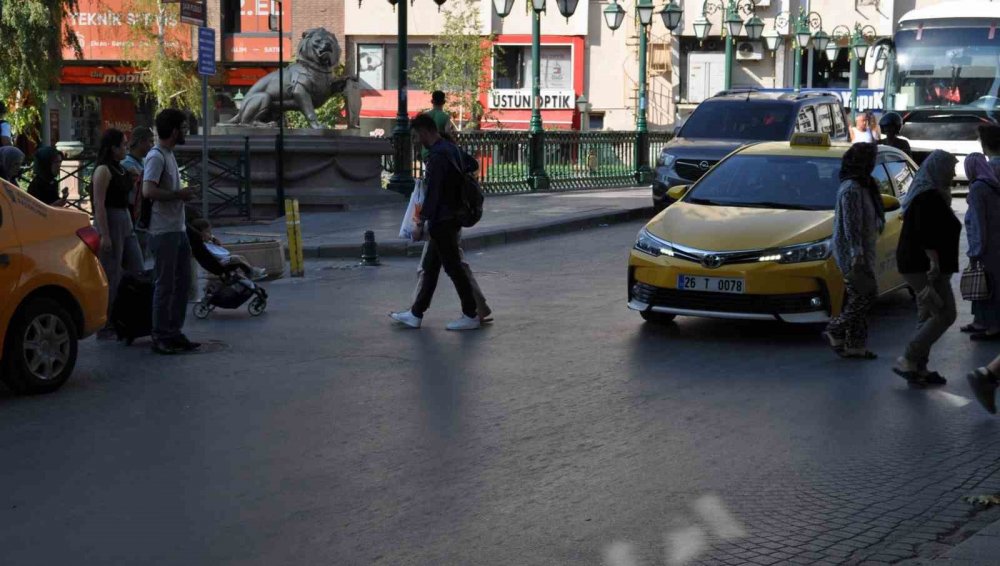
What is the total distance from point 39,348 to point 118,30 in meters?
47.5

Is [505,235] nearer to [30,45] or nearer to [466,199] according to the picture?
[466,199]

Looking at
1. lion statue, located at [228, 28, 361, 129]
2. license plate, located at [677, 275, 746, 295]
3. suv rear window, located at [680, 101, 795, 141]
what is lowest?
license plate, located at [677, 275, 746, 295]

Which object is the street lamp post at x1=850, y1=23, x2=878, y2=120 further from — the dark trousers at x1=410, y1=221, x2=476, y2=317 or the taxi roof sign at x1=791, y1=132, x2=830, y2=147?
the dark trousers at x1=410, y1=221, x2=476, y2=317

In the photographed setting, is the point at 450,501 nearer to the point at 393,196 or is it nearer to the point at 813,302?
the point at 813,302

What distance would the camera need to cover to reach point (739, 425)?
26.2 feet

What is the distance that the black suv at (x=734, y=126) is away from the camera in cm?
2186

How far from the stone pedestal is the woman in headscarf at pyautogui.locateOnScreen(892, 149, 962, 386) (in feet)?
49.0

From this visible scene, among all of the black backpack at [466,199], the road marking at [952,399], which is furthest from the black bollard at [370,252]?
the road marking at [952,399]

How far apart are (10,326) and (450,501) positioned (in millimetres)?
3680

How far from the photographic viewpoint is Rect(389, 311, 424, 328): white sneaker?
38.4 feet

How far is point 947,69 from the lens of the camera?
30375 mm

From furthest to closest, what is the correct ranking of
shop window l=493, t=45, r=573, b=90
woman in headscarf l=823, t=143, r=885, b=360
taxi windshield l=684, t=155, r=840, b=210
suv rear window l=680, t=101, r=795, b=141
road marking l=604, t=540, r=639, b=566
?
shop window l=493, t=45, r=573, b=90 → suv rear window l=680, t=101, r=795, b=141 → taxi windshield l=684, t=155, r=840, b=210 → woman in headscarf l=823, t=143, r=885, b=360 → road marking l=604, t=540, r=639, b=566

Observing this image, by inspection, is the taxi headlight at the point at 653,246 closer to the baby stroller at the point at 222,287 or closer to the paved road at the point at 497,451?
the paved road at the point at 497,451

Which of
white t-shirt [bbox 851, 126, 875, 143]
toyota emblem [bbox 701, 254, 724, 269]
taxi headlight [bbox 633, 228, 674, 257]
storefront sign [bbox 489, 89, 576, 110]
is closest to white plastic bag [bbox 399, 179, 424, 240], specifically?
taxi headlight [bbox 633, 228, 674, 257]
